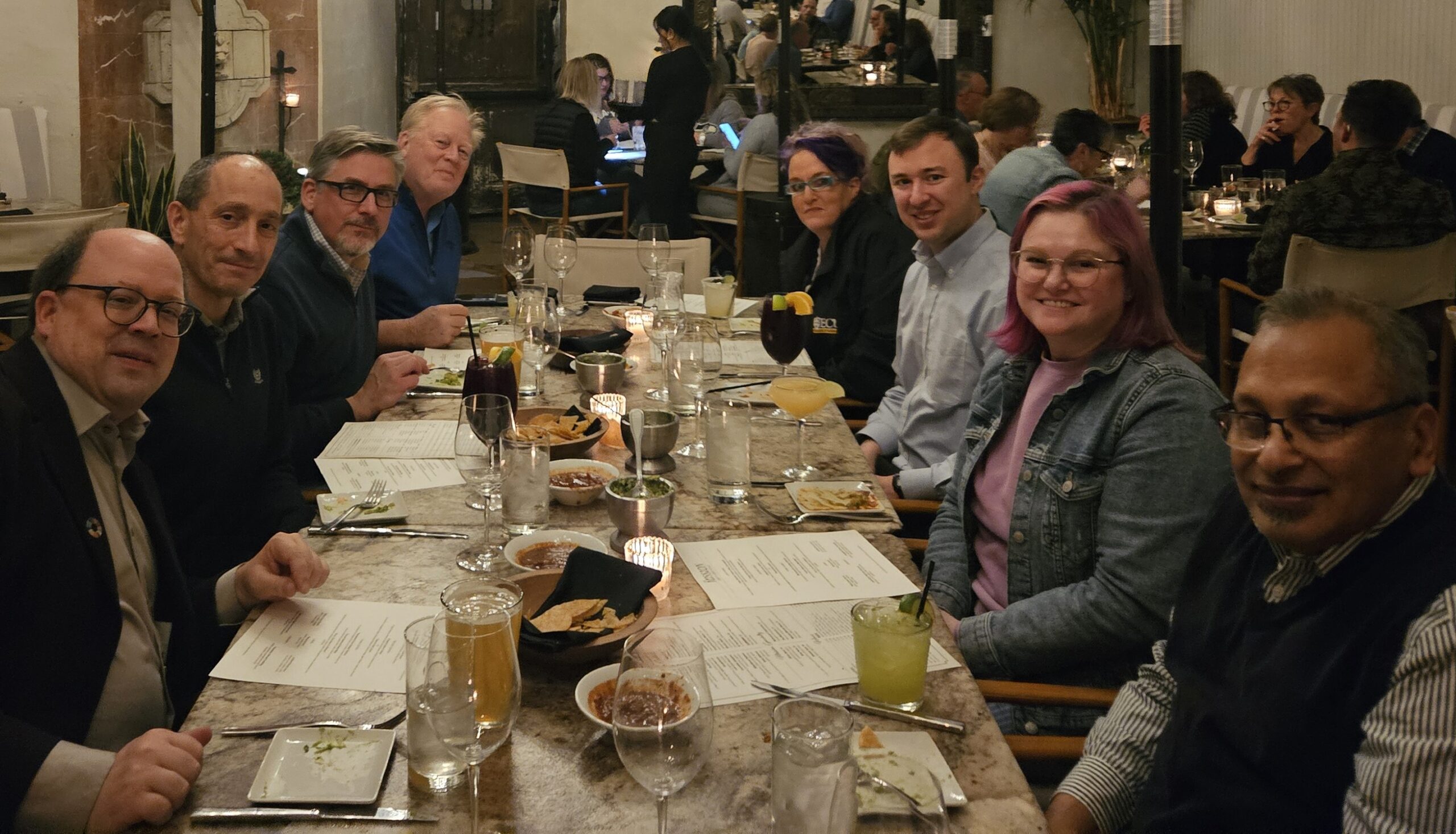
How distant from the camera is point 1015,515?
2.04m

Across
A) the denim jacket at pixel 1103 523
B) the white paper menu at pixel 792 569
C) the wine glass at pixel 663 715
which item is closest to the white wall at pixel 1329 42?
the denim jacket at pixel 1103 523

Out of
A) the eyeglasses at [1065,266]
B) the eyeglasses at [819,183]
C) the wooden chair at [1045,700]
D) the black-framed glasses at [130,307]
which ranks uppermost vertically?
the eyeglasses at [819,183]

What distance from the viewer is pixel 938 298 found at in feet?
10.1

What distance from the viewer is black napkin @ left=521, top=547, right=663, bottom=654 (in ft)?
5.11

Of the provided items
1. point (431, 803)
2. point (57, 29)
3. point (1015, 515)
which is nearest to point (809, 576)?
point (1015, 515)

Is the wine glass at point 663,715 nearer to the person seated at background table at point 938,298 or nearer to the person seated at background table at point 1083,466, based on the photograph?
the person seated at background table at point 1083,466

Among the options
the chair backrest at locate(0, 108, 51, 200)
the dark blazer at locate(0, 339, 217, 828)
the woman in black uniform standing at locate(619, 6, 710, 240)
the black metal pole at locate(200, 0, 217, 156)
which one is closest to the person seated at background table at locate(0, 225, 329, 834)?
the dark blazer at locate(0, 339, 217, 828)

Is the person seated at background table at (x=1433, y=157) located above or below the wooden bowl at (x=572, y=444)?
above

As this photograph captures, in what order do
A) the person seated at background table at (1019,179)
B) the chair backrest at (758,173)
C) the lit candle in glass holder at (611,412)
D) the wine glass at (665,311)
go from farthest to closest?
the chair backrest at (758,173), the person seated at background table at (1019,179), the wine glass at (665,311), the lit candle in glass holder at (611,412)

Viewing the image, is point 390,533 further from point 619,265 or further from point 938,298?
point 619,265

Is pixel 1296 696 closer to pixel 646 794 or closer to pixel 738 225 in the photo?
pixel 646 794

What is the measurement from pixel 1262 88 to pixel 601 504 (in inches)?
354

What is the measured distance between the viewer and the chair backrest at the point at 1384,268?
4.56m

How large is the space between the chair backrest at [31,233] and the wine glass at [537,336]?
6.29ft
